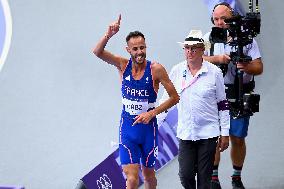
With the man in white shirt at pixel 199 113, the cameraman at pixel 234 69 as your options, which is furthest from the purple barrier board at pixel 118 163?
the man in white shirt at pixel 199 113

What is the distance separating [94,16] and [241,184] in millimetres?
2221

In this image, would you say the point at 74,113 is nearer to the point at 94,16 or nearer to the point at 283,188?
the point at 94,16

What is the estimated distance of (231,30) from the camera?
6.19m

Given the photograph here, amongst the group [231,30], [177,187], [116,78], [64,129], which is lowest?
[177,187]

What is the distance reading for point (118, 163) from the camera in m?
7.21

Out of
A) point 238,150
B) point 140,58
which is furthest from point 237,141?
point 140,58

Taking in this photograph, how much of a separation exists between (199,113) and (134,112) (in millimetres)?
570

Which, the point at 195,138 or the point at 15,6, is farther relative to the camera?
the point at 15,6

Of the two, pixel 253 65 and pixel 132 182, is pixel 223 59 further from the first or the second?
pixel 132 182

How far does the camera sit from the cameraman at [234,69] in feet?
20.7

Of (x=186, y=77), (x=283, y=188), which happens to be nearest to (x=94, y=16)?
(x=186, y=77)

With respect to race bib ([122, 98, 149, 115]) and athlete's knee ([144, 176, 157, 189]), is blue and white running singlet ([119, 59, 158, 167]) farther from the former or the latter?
athlete's knee ([144, 176, 157, 189])

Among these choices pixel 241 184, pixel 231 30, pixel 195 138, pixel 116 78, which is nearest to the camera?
pixel 195 138

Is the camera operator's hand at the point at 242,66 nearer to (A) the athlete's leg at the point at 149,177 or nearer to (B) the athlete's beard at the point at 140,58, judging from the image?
(B) the athlete's beard at the point at 140,58
